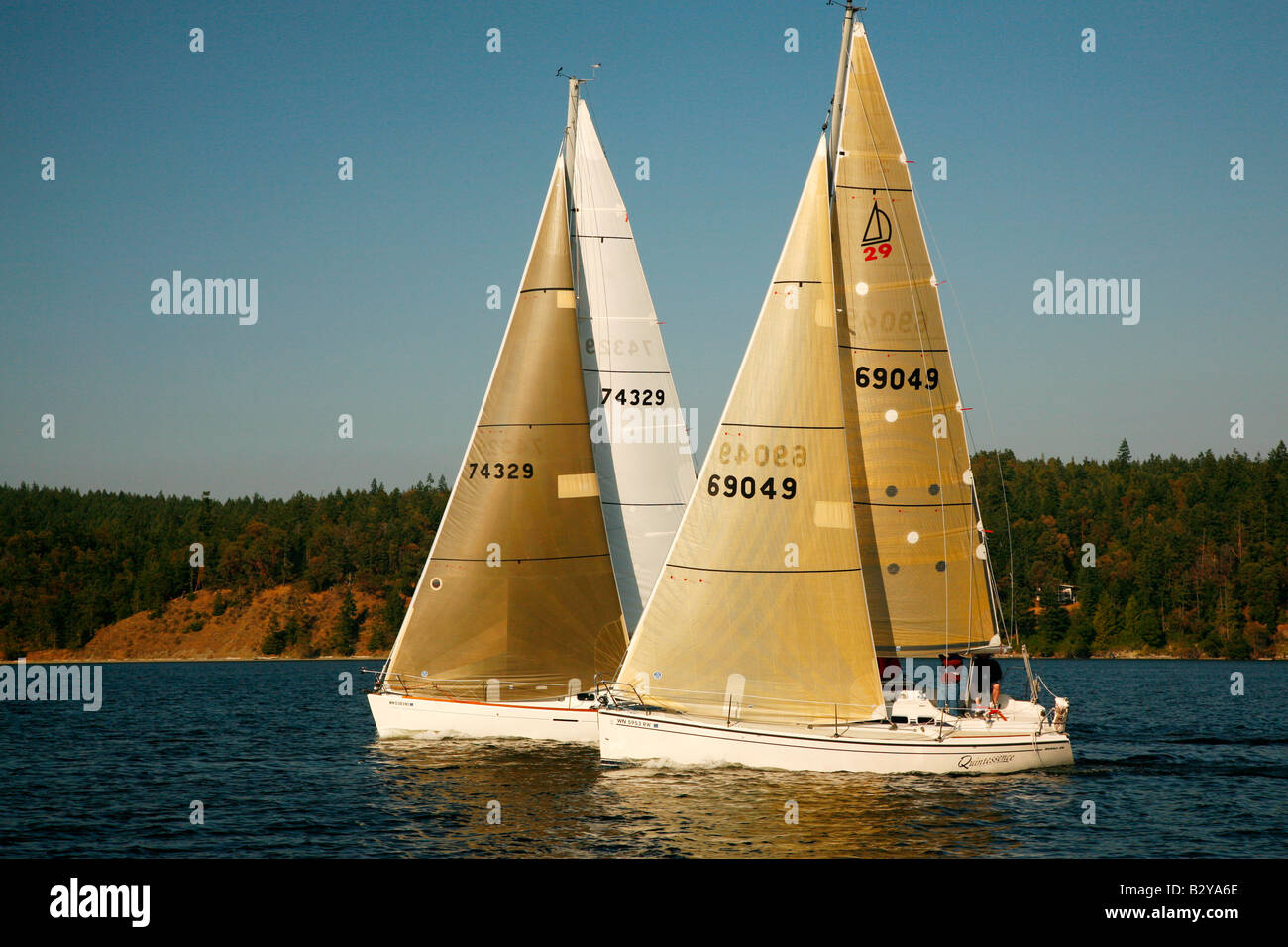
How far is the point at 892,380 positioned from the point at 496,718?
46.0ft

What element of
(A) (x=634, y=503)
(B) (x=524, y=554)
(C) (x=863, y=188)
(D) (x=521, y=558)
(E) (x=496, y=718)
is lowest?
(E) (x=496, y=718)

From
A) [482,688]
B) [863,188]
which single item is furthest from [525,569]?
[863,188]

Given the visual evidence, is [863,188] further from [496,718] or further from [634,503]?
[496,718]

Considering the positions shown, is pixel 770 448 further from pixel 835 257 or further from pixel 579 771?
pixel 579 771

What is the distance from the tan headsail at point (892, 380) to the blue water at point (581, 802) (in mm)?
4479

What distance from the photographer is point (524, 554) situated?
33438 millimetres

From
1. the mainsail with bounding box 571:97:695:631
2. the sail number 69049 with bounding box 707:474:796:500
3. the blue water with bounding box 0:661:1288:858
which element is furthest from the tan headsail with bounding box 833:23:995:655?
the mainsail with bounding box 571:97:695:631

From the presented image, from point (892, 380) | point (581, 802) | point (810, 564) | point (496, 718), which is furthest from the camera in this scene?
point (496, 718)

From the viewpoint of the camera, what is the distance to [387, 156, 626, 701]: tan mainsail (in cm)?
3344

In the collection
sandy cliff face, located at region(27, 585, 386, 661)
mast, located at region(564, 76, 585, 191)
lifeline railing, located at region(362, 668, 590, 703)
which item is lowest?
sandy cliff face, located at region(27, 585, 386, 661)

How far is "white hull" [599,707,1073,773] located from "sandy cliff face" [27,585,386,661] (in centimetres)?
11332

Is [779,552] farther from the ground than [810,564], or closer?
farther from the ground

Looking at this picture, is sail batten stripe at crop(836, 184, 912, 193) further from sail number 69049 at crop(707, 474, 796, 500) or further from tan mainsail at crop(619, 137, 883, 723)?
sail number 69049 at crop(707, 474, 796, 500)
